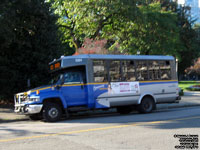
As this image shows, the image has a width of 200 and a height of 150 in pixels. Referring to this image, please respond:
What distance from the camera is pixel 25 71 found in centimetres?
1741

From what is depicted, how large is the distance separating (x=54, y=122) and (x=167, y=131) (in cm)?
511

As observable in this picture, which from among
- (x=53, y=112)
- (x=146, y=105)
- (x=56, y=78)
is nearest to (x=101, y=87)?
(x=56, y=78)

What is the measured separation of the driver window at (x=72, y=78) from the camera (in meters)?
11.7

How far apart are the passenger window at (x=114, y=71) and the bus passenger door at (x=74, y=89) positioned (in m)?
1.50

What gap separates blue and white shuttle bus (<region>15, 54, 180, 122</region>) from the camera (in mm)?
11180

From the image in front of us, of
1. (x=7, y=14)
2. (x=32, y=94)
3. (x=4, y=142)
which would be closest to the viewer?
(x=4, y=142)

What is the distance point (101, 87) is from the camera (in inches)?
486

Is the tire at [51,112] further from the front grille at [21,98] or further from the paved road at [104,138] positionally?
the paved road at [104,138]

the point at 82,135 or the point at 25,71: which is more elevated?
the point at 25,71

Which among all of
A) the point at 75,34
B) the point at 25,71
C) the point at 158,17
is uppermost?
the point at 158,17

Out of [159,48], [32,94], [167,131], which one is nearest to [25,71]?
[32,94]

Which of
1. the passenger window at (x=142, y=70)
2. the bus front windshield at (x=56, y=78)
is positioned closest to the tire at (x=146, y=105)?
the passenger window at (x=142, y=70)

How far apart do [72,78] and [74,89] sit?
523 millimetres

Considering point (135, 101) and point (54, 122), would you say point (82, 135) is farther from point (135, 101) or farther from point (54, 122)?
point (135, 101)
